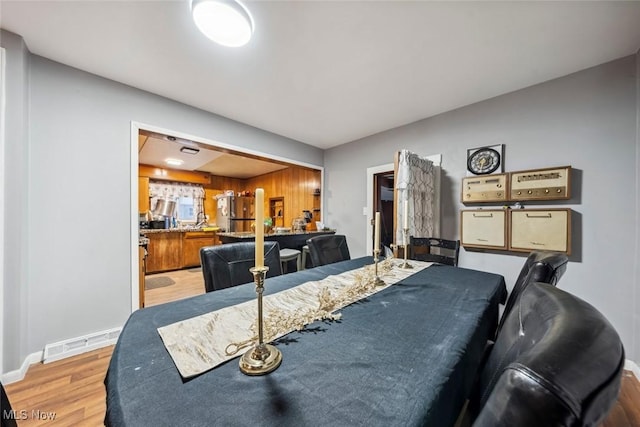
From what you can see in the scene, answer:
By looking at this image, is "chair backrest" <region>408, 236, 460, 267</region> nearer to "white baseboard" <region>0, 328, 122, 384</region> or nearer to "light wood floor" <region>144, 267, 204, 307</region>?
"white baseboard" <region>0, 328, 122, 384</region>

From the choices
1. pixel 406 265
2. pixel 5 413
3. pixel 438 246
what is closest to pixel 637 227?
pixel 438 246

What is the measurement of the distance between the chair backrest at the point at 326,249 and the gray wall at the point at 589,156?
1.54 m

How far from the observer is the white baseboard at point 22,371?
1579 mm

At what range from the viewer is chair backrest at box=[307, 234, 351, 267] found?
2.00 m

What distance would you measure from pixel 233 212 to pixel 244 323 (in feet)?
18.7

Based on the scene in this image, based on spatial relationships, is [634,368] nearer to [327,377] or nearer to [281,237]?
[327,377]

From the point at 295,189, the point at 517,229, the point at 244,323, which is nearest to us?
the point at 244,323

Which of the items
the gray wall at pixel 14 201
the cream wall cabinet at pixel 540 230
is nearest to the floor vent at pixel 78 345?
the gray wall at pixel 14 201

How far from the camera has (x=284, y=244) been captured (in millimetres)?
3619

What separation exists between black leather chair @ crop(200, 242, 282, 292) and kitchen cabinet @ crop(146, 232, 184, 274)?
4.29 meters

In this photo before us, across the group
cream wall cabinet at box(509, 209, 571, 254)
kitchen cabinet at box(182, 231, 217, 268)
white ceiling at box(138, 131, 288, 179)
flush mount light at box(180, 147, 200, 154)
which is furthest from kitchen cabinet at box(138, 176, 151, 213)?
cream wall cabinet at box(509, 209, 571, 254)

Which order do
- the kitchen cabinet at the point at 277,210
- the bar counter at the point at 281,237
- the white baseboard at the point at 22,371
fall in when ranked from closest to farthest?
the white baseboard at the point at 22,371 → the bar counter at the point at 281,237 → the kitchen cabinet at the point at 277,210

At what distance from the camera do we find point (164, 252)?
483cm

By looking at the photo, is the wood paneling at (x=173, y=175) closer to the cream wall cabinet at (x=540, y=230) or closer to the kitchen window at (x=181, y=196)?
the kitchen window at (x=181, y=196)
